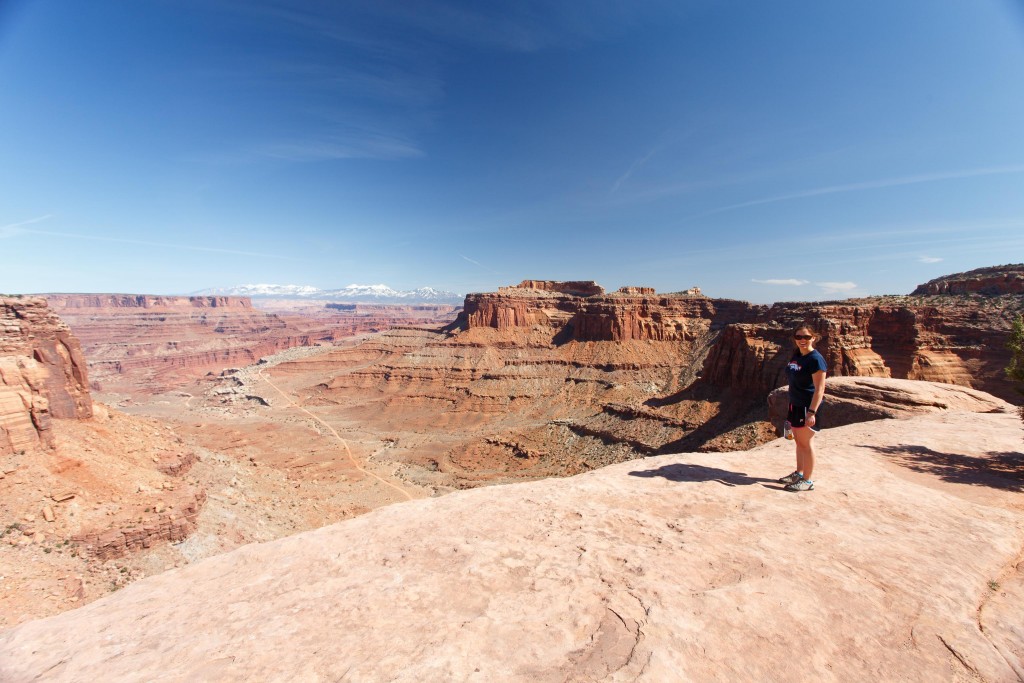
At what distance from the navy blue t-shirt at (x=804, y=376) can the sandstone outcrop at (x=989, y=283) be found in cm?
5253

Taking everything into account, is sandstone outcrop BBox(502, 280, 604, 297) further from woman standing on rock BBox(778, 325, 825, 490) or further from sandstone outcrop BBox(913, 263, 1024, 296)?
woman standing on rock BBox(778, 325, 825, 490)

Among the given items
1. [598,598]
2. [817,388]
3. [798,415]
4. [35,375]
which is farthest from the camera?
[35,375]

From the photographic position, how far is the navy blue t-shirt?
566 cm

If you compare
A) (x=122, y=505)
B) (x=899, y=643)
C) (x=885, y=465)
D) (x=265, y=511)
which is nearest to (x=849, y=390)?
(x=885, y=465)

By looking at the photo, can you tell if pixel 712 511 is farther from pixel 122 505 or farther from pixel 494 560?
pixel 122 505

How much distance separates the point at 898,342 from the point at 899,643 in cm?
4295

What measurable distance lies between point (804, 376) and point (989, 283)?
183 ft

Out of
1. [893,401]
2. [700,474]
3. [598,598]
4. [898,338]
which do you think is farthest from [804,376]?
[898,338]

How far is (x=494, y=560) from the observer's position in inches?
142

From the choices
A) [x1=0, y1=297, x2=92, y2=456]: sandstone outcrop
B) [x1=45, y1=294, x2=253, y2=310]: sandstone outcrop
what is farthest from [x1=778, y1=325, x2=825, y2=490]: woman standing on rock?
[x1=45, y1=294, x2=253, y2=310]: sandstone outcrop

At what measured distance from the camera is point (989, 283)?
4031cm

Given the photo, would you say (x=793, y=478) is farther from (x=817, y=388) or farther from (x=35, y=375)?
(x=35, y=375)

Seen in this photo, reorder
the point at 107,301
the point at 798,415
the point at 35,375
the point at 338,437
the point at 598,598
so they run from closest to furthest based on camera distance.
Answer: the point at 598,598, the point at 798,415, the point at 35,375, the point at 338,437, the point at 107,301

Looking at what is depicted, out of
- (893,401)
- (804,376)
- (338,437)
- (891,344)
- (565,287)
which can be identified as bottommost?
(338,437)
